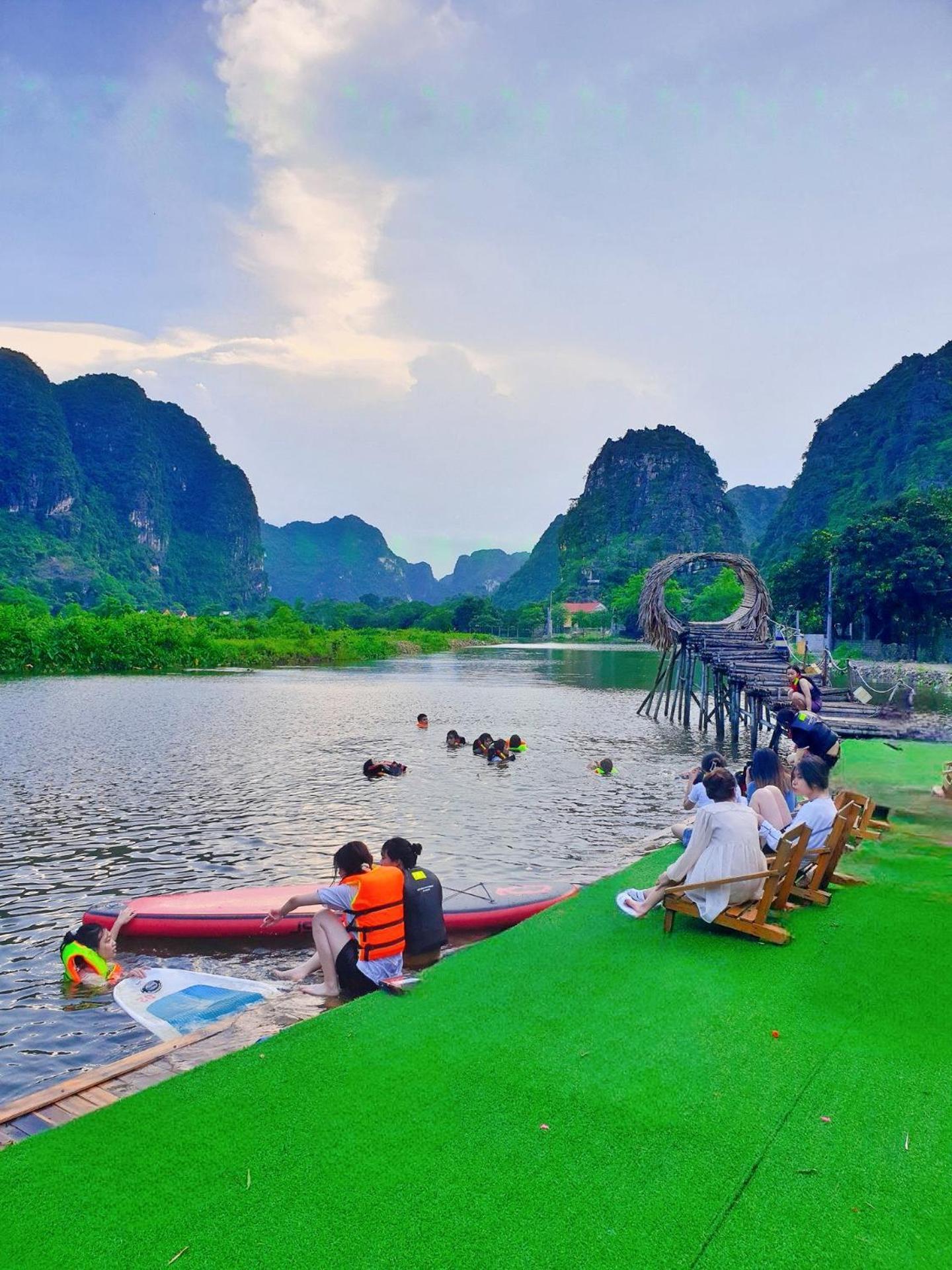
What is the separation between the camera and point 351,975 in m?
5.21

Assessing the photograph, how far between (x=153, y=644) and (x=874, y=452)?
74199 millimetres

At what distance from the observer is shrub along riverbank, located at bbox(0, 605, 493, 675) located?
141ft

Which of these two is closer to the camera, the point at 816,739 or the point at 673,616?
the point at 816,739

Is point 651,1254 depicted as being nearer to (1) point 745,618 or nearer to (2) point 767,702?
(2) point 767,702

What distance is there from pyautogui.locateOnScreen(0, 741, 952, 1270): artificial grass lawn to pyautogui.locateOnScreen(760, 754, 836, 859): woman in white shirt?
119 centimetres

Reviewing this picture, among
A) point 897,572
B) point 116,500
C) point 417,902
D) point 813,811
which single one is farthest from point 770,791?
point 116,500

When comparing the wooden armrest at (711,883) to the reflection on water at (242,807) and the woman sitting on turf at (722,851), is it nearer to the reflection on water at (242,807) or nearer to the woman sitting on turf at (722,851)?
the woman sitting on turf at (722,851)

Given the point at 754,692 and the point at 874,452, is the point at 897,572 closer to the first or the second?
the point at 754,692

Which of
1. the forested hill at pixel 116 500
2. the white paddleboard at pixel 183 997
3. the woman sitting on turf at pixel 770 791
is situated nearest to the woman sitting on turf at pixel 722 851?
the woman sitting on turf at pixel 770 791

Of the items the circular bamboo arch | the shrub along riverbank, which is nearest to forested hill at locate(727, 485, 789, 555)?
the shrub along riverbank

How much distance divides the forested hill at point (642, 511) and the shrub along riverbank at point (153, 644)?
68.5 m

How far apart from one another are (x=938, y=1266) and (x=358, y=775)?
44.9ft

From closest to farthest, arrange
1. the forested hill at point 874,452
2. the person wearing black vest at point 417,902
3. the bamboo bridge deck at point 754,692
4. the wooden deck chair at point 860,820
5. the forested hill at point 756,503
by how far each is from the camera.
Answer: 1. the person wearing black vest at point 417,902
2. the wooden deck chair at point 860,820
3. the bamboo bridge deck at point 754,692
4. the forested hill at point 874,452
5. the forested hill at point 756,503

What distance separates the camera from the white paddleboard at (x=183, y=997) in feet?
18.2
